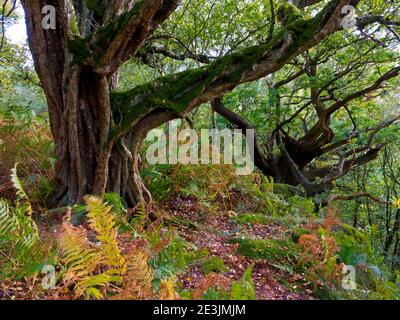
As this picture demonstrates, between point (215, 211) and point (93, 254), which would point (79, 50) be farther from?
point (215, 211)

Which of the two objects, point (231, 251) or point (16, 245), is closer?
point (16, 245)

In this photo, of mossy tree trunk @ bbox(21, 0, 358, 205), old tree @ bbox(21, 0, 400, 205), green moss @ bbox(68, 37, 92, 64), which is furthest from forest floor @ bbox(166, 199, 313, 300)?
green moss @ bbox(68, 37, 92, 64)

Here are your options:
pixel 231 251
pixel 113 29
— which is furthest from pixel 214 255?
pixel 113 29

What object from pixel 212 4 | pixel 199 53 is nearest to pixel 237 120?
pixel 199 53

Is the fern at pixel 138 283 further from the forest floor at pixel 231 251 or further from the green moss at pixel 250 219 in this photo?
the green moss at pixel 250 219

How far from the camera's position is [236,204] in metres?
5.38

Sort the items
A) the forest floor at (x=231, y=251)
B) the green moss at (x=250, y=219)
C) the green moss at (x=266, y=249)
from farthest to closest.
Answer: the green moss at (x=250, y=219) < the green moss at (x=266, y=249) < the forest floor at (x=231, y=251)

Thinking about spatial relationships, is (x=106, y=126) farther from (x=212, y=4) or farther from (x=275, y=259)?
(x=212, y=4)

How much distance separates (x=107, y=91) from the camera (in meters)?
3.64

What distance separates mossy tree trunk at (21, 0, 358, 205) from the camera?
11.5 ft

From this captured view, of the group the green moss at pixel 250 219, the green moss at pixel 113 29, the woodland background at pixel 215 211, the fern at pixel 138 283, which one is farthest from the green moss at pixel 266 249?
the green moss at pixel 113 29

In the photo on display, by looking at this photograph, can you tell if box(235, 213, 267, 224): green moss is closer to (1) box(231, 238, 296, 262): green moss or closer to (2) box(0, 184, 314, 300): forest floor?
(2) box(0, 184, 314, 300): forest floor

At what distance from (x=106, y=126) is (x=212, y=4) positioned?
5.09m

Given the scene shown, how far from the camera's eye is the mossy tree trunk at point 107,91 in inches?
138
